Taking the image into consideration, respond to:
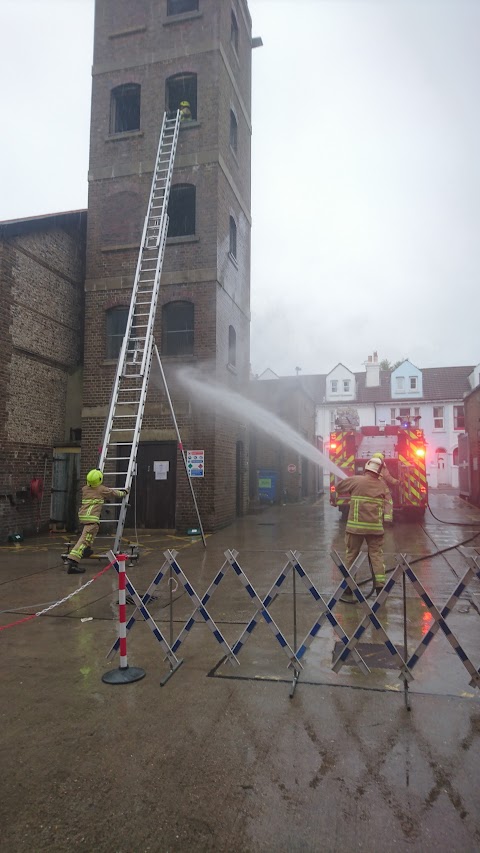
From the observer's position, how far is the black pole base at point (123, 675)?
428 cm

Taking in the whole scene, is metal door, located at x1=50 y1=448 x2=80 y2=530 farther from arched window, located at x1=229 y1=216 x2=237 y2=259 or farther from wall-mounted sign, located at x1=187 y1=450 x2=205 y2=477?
arched window, located at x1=229 y1=216 x2=237 y2=259

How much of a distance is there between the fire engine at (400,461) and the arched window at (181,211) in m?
7.21

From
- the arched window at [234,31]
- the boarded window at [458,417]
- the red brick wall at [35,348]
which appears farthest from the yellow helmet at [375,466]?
the boarded window at [458,417]

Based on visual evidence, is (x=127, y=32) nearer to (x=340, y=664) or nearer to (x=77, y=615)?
(x=77, y=615)

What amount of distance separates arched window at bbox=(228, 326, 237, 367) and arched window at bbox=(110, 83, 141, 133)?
6406 millimetres

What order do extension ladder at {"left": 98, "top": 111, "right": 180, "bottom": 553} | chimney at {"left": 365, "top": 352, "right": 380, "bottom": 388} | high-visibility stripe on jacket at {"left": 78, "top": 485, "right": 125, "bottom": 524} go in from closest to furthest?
high-visibility stripe on jacket at {"left": 78, "top": 485, "right": 125, "bottom": 524}
extension ladder at {"left": 98, "top": 111, "right": 180, "bottom": 553}
chimney at {"left": 365, "top": 352, "right": 380, "bottom": 388}

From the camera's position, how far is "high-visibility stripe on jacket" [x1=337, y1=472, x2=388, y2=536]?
6785mm

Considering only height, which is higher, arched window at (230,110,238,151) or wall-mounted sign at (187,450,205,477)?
arched window at (230,110,238,151)

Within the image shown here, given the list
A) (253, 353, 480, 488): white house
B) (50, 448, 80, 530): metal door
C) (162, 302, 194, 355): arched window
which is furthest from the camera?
(253, 353, 480, 488): white house

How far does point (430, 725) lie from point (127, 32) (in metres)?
18.3

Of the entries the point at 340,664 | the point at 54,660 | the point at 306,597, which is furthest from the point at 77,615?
the point at 340,664

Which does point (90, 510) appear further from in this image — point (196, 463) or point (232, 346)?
point (232, 346)

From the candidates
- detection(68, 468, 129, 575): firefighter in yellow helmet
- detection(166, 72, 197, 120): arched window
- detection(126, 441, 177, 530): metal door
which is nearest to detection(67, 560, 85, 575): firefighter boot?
detection(68, 468, 129, 575): firefighter in yellow helmet

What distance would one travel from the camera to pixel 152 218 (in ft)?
42.5
